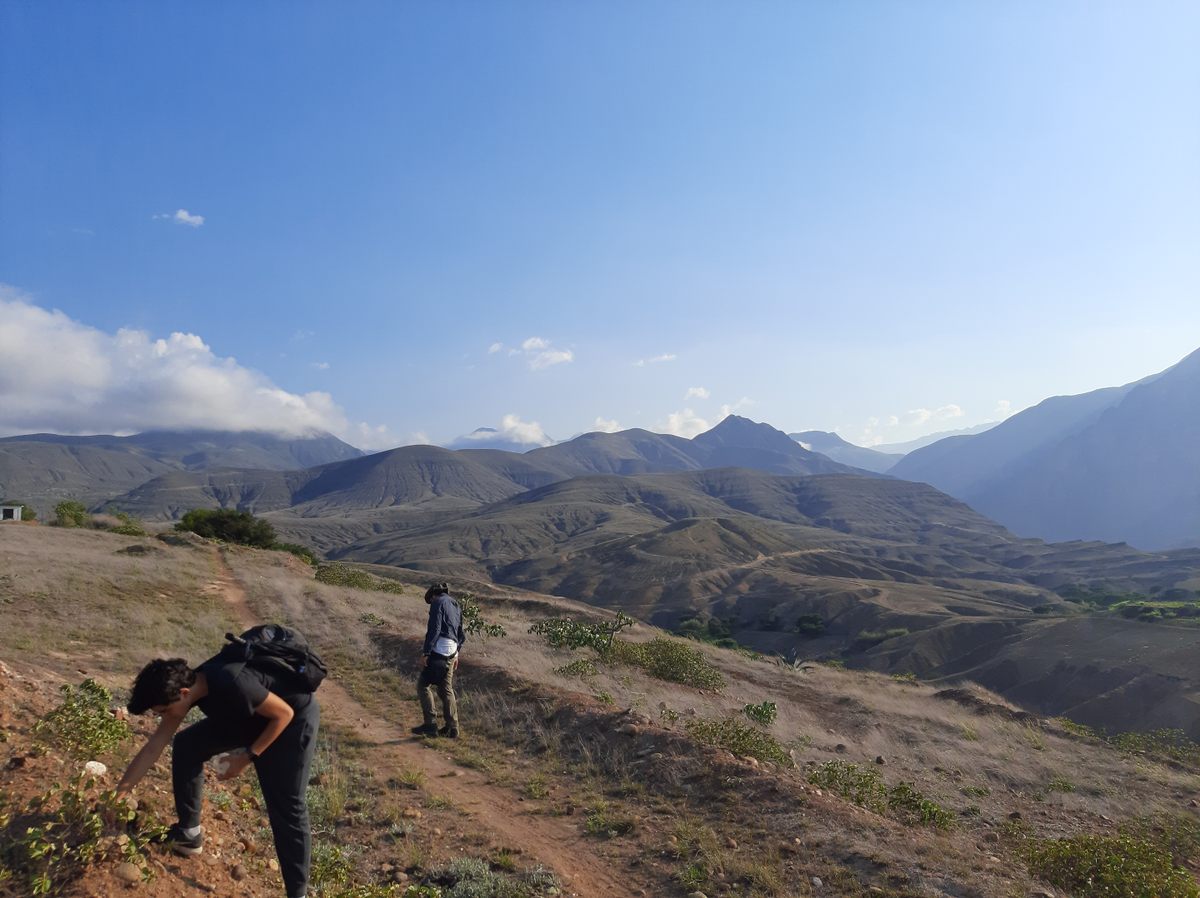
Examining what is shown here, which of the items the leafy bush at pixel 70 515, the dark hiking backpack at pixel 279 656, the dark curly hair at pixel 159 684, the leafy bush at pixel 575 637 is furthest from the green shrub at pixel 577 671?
the leafy bush at pixel 70 515

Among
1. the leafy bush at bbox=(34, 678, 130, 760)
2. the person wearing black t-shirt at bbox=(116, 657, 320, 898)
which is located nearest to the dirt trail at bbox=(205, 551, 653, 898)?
the person wearing black t-shirt at bbox=(116, 657, 320, 898)

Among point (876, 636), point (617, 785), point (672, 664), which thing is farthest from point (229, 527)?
point (876, 636)

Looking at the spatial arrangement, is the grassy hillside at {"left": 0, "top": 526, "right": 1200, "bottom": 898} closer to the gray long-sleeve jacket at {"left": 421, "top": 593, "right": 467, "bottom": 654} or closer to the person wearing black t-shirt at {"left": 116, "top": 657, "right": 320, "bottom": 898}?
the person wearing black t-shirt at {"left": 116, "top": 657, "right": 320, "bottom": 898}

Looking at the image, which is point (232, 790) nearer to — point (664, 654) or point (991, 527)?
point (664, 654)

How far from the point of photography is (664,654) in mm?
15703

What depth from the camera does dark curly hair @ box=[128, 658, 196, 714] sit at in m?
3.42

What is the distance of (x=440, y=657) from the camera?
8.63 metres

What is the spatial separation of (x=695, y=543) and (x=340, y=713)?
314 feet

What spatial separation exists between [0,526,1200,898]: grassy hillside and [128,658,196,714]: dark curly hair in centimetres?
100

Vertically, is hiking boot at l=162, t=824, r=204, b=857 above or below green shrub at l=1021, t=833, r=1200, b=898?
above

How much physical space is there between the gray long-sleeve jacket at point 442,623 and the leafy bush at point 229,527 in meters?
35.8

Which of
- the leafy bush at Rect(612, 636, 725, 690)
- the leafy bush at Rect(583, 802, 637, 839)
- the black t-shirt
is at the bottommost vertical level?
the leafy bush at Rect(612, 636, 725, 690)

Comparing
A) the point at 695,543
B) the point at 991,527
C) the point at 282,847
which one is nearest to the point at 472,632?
the point at 282,847

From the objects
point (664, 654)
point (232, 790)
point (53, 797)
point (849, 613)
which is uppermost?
point (53, 797)
